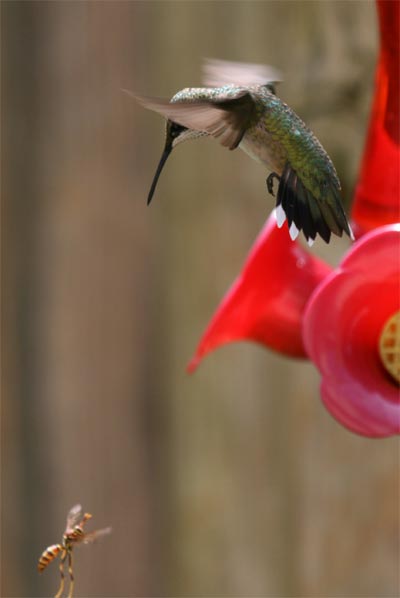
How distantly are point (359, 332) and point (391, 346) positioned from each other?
0.05m

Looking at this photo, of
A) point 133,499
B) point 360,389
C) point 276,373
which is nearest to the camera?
point 360,389

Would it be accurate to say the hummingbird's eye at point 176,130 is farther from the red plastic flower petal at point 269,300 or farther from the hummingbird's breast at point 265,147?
the red plastic flower petal at point 269,300

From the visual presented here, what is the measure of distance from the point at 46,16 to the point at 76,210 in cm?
50

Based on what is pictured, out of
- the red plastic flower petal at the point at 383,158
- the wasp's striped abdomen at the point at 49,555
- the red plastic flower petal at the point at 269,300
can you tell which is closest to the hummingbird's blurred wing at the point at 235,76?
the red plastic flower petal at the point at 383,158

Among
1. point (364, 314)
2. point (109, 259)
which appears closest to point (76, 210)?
point (109, 259)

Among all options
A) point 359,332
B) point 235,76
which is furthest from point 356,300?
point 235,76

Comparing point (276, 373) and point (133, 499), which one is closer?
point (276, 373)

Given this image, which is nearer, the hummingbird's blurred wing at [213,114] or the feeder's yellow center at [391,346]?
the hummingbird's blurred wing at [213,114]

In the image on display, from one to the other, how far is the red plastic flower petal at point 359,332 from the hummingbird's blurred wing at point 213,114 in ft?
1.31

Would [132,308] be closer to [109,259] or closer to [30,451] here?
[109,259]

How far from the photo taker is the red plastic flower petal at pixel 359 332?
1209 mm

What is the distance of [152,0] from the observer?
2418mm

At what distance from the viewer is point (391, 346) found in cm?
132

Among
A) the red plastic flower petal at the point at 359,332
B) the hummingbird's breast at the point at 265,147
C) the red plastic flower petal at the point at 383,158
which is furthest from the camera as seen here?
the red plastic flower petal at the point at 383,158
